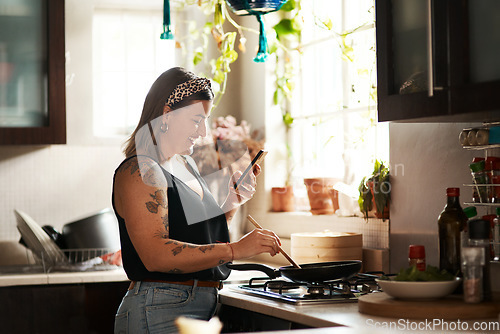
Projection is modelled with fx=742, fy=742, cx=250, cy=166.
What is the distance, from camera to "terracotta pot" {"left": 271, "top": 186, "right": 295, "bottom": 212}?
395 centimetres

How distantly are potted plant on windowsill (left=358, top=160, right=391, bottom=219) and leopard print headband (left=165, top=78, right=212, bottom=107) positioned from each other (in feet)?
3.04

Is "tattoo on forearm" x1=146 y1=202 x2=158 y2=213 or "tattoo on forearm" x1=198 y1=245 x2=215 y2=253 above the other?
"tattoo on forearm" x1=146 y1=202 x2=158 y2=213

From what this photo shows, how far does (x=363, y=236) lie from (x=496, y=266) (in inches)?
35.5

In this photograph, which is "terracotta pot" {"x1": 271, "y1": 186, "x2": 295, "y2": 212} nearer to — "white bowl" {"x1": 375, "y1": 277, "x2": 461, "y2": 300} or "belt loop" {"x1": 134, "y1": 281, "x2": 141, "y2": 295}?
"belt loop" {"x1": 134, "y1": 281, "x2": 141, "y2": 295}

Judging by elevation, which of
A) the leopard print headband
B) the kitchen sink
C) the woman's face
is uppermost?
the leopard print headband

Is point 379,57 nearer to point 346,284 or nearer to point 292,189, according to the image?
point 346,284

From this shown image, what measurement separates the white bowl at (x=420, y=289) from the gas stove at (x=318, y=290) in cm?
28

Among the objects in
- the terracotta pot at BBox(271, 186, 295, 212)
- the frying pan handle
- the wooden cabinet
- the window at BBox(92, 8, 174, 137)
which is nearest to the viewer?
the frying pan handle

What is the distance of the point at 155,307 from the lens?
2.33 m

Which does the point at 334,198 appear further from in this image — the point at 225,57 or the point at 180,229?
the point at 180,229

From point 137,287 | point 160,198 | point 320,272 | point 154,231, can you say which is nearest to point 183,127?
point 160,198

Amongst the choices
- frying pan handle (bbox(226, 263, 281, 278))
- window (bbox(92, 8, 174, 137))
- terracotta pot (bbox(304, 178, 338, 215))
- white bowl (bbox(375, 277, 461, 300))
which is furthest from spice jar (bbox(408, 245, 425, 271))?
window (bbox(92, 8, 174, 137))

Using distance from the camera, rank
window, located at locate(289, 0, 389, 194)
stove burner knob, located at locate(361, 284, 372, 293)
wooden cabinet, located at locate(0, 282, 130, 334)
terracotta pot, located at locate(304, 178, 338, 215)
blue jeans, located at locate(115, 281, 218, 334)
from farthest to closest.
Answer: terracotta pot, located at locate(304, 178, 338, 215) → window, located at locate(289, 0, 389, 194) → wooden cabinet, located at locate(0, 282, 130, 334) → stove burner knob, located at locate(361, 284, 372, 293) → blue jeans, located at locate(115, 281, 218, 334)

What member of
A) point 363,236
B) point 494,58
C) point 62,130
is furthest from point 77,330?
point 494,58
